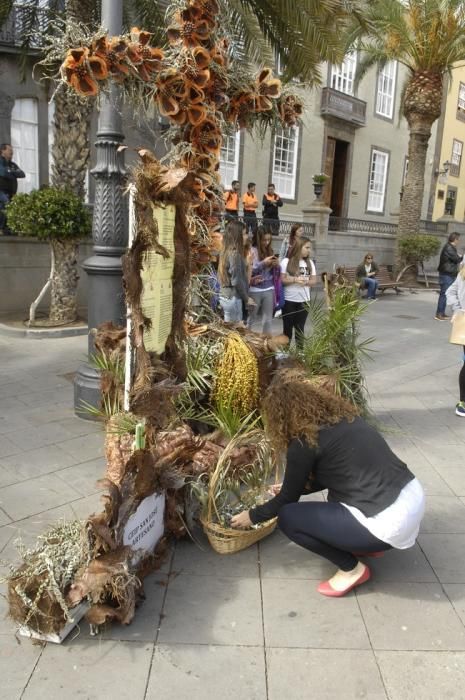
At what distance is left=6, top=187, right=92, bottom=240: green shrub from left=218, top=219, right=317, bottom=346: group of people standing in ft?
8.61

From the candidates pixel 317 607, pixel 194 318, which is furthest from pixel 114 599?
pixel 194 318

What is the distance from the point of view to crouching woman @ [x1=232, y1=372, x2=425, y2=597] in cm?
268

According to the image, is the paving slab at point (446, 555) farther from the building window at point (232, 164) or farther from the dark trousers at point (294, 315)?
the building window at point (232, 164)

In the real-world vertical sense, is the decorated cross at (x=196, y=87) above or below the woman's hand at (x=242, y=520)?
above

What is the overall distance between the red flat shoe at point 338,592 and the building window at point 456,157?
96.5 feet

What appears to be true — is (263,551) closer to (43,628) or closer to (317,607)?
(317,607)

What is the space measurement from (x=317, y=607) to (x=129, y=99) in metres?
3.37

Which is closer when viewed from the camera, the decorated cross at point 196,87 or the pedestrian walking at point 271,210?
the decorated cross at point 196,87

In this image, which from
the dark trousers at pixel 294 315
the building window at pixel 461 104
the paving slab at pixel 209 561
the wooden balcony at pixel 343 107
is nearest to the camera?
the paving slab at pixel 209 561

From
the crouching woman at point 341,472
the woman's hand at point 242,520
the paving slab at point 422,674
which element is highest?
the crouching woman at point 341,472

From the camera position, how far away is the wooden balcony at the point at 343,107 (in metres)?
21.0

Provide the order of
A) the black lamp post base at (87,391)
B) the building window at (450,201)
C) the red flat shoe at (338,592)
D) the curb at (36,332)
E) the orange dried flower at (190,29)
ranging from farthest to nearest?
the building window at (450,201) < the curb at (36,332) < the black lamp post base at (87,391) < the orange dried flower at (190,29) < the red flat shoe at (338,592)

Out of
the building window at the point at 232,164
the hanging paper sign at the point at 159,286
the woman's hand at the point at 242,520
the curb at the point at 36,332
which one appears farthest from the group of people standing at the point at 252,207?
the woman's hand at the point at 242,520

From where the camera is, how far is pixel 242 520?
10.2 feet
